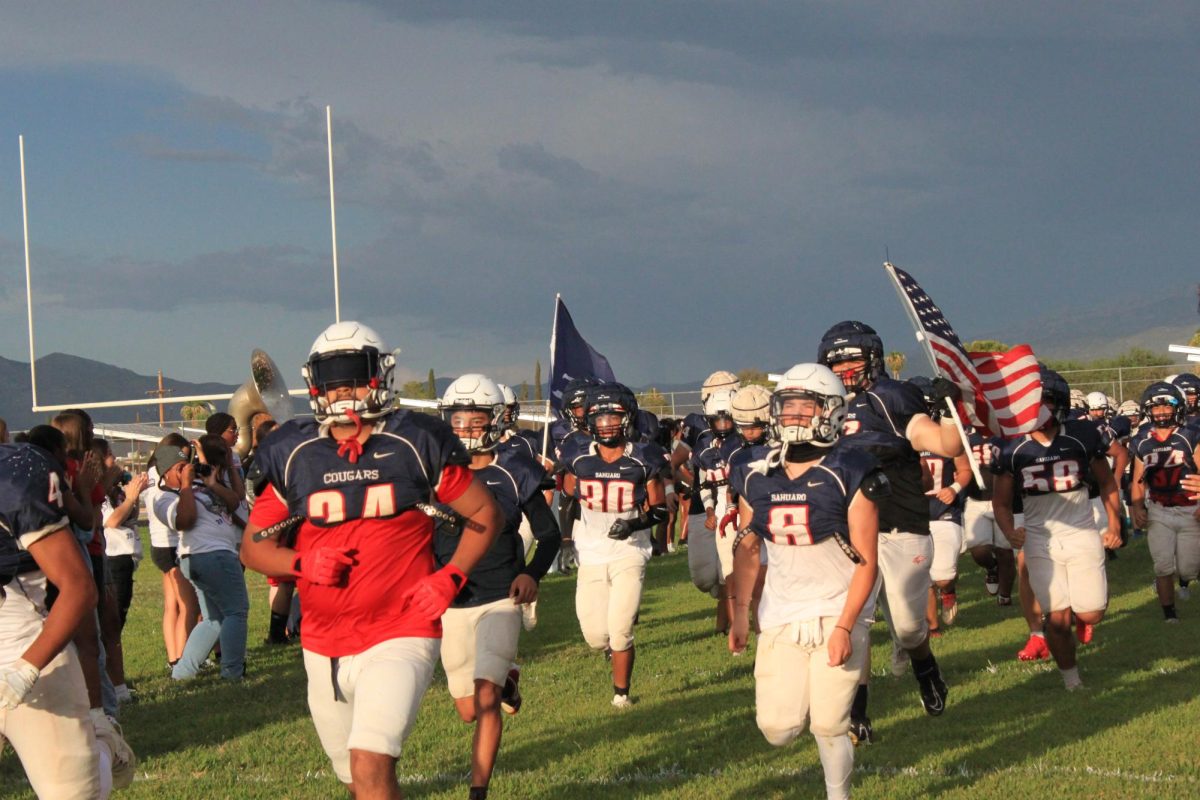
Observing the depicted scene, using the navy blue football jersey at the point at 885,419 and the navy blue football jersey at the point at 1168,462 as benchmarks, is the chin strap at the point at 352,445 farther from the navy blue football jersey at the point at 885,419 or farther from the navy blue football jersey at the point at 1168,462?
the navy blue football jersey at the point at 1168,462

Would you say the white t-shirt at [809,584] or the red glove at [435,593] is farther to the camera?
the white t-shirt at [809,584]

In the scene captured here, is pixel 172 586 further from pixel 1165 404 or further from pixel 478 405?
pixel 1165 404

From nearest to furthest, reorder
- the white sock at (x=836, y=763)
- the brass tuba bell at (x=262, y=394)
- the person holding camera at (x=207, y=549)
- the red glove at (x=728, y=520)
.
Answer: the white sock at (x=836, y=763) < the person holding camera at (x=207, y=549) < the red glove at (x=728, y=520) < the brass tuba bell at (x=262, y=394)

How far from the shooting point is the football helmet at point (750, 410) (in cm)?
1207

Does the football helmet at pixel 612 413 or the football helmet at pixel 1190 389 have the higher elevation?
the football helmet at pixel 612 413

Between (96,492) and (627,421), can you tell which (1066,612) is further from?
(96,492)

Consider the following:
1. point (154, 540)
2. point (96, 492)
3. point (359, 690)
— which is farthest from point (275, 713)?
point (359, 690)

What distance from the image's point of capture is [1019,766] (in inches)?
302

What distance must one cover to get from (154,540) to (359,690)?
7596mm

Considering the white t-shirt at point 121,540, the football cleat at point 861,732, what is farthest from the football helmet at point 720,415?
the football cleat at point 861,732

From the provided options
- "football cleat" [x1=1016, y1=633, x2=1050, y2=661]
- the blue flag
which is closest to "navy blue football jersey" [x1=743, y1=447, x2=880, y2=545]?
"football cleat" [x1=1016, y1=633, x2=1050, y2=661]

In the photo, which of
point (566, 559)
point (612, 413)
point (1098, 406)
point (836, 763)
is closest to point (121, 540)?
point (612, 413)

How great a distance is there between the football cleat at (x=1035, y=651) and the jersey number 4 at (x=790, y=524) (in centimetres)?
527

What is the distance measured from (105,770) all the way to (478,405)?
11.2ft
